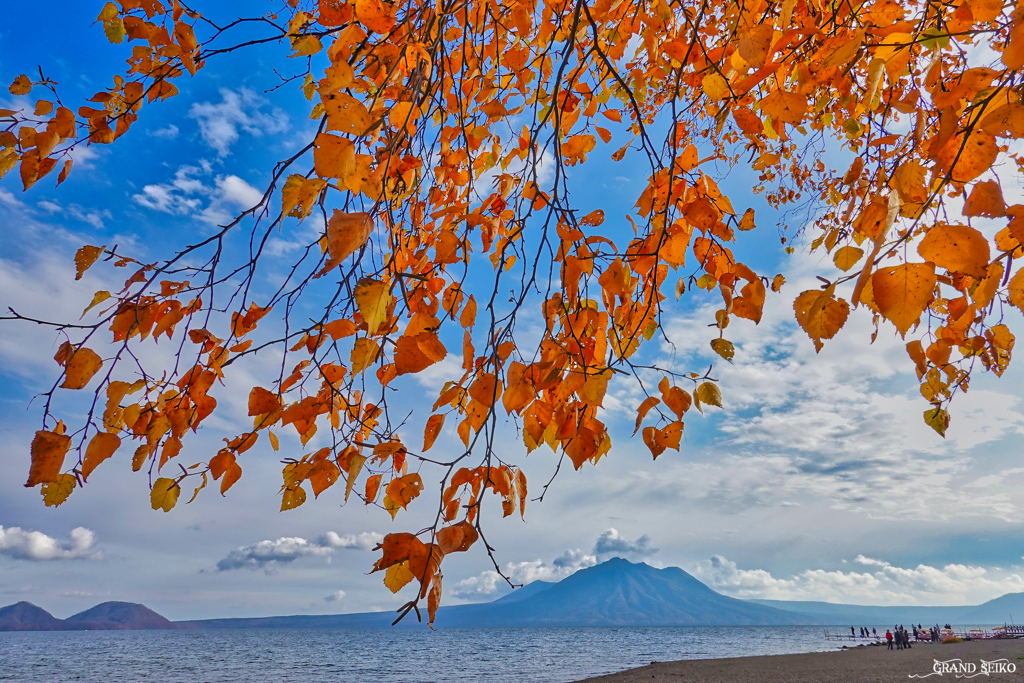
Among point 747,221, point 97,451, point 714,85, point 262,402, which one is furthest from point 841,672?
point 97,451

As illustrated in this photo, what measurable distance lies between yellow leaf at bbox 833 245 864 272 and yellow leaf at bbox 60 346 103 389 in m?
2.06

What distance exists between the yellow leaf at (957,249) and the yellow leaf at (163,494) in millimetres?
1891

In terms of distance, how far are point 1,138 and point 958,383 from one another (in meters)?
3.36

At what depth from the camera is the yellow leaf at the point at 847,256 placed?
1.33 meters

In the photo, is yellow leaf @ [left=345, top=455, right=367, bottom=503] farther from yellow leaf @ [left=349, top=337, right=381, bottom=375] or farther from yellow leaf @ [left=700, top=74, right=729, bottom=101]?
yellow leaf @ [left=700, top=74, right=729, bottom=101]

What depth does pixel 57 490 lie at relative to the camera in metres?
1.50

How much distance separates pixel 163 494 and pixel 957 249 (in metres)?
1.96

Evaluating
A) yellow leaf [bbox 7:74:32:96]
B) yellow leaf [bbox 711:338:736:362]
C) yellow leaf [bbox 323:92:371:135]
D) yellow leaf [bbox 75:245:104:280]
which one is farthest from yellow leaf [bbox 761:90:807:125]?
yellow leaf [bbox 7:74:32:96]

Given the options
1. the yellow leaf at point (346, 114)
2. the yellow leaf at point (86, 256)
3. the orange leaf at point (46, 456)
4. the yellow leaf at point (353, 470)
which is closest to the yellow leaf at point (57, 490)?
the orange leaf at point (46, 456)

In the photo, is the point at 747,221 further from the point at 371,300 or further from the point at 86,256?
the point at 86,256

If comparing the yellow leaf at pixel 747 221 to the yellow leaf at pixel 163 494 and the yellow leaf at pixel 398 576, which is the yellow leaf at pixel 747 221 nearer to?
the yellow leaf at pixel 398 576

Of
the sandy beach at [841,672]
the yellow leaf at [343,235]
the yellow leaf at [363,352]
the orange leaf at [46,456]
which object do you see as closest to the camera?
the yellow leaf at [343,235]

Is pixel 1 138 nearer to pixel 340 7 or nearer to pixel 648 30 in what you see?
pixel 340 7

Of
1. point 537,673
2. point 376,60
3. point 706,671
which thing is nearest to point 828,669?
point 706,671
